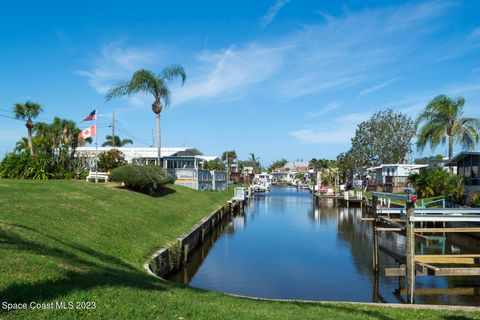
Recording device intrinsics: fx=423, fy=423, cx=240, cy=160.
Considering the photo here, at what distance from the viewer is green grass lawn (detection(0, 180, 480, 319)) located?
23.1 ft

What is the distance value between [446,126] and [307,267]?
3602cm

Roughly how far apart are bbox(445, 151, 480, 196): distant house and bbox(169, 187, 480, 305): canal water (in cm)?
808

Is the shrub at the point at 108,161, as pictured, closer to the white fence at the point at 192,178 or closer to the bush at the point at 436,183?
the white fence at the point at 192,178

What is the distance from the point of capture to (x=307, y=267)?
806 inches

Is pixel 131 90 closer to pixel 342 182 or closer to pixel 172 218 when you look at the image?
pixel 172 218

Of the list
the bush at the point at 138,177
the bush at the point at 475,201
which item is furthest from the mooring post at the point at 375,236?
the bush at the point at 138,177

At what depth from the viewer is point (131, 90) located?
39.6 meters

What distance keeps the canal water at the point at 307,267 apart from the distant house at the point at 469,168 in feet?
26.5

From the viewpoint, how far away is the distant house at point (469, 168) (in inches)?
1352

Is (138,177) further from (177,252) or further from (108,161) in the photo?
(108,161)

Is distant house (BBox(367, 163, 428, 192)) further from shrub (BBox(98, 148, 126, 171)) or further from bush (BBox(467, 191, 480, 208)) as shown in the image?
shrub (BBox(98, 148, 126, 171))

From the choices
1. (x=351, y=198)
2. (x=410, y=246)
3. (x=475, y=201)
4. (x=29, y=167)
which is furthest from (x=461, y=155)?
(x=29, y=167)

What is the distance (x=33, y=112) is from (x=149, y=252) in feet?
145

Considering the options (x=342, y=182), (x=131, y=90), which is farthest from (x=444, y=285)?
(x=342, y=182)
